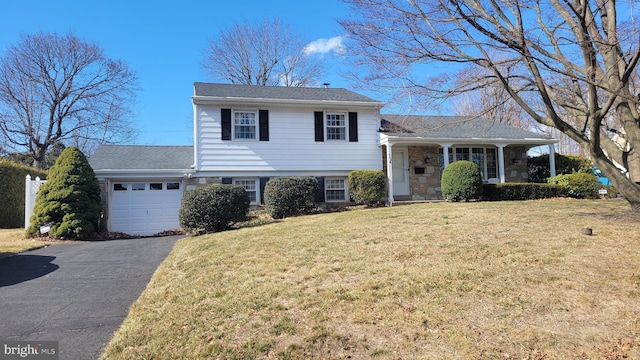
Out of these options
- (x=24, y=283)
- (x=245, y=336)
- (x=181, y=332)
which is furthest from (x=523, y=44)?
(x=24, y=283)

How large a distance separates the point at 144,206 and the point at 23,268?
7.02 m

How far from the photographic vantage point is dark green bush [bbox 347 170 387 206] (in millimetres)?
13984

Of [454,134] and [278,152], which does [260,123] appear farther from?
[454,134]

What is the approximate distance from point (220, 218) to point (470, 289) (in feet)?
26.2

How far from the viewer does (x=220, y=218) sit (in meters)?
11.0

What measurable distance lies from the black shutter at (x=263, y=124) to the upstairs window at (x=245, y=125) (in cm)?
20

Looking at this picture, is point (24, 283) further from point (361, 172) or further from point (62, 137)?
point (62, 137)

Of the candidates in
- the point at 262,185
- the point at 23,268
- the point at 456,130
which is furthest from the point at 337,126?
the point at 23,268

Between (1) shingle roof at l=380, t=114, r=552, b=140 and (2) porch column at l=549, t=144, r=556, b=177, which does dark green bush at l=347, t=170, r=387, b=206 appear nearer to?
(1) shingle roof at l=380, t=114, r=552, b=140

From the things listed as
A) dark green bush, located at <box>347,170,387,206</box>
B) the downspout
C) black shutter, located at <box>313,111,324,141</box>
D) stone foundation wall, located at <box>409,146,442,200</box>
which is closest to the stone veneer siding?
stone foundation wall, located at <box>409,146,442,200</box>

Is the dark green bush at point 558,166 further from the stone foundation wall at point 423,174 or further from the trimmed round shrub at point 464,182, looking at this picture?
the trimmed round shrub at point 464,182

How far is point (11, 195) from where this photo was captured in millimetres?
15203

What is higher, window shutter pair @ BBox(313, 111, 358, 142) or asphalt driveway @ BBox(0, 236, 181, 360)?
window shutter pair @ BBox(313, 111, 358, 142)

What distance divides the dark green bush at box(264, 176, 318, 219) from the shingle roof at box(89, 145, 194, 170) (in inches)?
148
